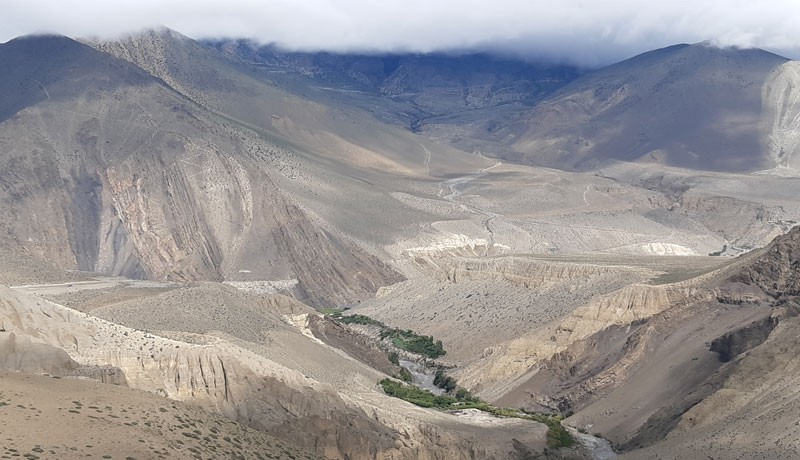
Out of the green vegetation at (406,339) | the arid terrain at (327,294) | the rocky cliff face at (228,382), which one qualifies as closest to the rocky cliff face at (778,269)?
the arid terrain at (327,294)

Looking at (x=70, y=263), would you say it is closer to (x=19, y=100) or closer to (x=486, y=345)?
(x=19, y=100)

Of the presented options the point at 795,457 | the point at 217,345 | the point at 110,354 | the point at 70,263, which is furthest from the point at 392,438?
the point at 70,263

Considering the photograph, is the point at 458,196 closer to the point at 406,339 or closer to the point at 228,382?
the point at 406,339

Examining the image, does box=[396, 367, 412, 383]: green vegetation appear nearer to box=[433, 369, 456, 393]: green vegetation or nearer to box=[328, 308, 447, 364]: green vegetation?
box=[433, 369, 456, 393]: green vegetation

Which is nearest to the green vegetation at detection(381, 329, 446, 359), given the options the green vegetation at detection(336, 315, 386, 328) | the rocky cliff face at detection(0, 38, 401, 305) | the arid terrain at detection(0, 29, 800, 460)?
the arid terrain at detection(0, 29, 800, 460)

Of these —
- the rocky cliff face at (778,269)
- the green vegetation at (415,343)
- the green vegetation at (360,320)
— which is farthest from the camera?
the green vegetation at (360,320)

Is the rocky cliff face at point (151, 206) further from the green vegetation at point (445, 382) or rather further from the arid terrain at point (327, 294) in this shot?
the green vegetation at point (445, 382)

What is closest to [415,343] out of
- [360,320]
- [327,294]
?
[360,320]
